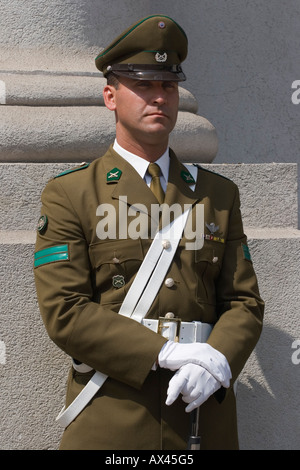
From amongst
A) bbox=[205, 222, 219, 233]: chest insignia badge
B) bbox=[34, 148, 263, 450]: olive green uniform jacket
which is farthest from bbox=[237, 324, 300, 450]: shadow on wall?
bbox=[205, 222, 219, 233]: chest insignia badge

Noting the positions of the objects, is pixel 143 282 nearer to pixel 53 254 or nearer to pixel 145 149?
pixel 53 254

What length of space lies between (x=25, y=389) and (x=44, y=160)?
3.04 feet

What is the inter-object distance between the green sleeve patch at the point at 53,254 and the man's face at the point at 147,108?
46 cm

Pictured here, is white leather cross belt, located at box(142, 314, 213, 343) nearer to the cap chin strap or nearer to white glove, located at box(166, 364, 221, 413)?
Result: white glove, located at box(166, 364, 221, 413)

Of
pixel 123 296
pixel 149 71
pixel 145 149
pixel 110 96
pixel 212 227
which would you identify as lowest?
pixel 123 296

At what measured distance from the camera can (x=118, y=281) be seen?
312cm

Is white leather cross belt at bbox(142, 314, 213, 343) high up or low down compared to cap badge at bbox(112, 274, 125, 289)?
down

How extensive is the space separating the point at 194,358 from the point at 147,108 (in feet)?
2.73

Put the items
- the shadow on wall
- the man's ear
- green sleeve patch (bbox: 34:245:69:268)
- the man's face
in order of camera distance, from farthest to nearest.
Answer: the shadow on wall → the man's ear → the man's face → green sleeve patch (bbox: 34:245:69:268)

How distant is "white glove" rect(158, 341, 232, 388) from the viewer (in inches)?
115

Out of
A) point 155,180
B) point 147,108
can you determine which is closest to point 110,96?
point 147,108

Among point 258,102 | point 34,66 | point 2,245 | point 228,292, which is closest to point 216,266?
point 228,292

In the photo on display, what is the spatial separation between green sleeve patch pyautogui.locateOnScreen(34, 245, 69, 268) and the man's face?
1.50 feet

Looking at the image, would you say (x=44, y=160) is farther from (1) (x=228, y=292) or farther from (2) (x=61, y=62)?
(1) (x=228, y=292)
